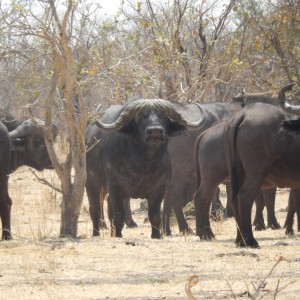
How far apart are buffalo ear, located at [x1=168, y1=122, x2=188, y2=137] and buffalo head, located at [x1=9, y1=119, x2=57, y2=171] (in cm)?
281

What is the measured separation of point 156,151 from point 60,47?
Result: 5.99 feet

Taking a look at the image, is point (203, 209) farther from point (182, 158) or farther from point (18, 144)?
point (18, 144)

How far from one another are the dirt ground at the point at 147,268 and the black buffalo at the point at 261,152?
1.80ft

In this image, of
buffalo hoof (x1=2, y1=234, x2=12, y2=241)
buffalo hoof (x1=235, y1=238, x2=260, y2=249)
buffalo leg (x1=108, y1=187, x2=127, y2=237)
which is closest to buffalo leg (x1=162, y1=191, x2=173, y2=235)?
buffalo leg (x1=108, y1=187, x2=127, y2=237)

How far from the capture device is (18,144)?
14.4 meters

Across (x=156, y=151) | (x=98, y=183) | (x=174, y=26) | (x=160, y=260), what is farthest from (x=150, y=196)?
(x=174, y=26)

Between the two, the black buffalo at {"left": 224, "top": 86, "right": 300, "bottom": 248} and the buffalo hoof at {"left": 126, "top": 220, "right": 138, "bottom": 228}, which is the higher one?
the black buffalo at {"left": 224, "top": 86, "right": 300, "bottom": 248}

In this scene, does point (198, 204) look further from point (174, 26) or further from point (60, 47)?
point (174, 26)

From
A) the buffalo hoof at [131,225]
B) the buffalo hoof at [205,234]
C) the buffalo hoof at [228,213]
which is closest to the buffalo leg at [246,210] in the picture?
the buffalo hoof at [205,234]

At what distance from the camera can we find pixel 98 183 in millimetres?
13398

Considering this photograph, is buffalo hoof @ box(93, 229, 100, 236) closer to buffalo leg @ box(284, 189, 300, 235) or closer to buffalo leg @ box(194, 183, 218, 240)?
buffalo leg @ box(194, 183, 218, 240)

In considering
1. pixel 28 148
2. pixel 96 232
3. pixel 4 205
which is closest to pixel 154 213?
pixel 96 232

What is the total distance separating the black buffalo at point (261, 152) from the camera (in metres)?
9.48

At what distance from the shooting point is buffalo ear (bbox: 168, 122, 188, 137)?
39.9 ft
